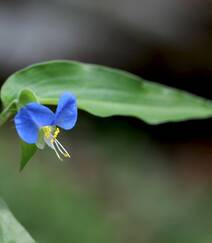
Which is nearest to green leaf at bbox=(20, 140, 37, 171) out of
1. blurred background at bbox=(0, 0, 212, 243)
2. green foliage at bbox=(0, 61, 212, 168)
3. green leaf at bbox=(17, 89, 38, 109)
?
green foliage at bbox=(0, 61, 212, 168)

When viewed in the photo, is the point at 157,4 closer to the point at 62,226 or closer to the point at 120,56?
the point at 120,56

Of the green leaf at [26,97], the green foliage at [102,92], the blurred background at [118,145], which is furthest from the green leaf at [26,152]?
the blurred background at [118,145]

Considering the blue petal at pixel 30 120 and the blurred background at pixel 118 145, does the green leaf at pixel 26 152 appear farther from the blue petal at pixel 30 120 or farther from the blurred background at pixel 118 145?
the blurred background at pixel 118 145

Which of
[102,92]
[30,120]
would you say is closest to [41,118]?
[30,120]

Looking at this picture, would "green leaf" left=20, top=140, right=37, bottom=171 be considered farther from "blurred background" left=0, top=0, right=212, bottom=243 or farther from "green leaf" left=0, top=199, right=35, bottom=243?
"blurred background" left=0, top=0, right=212, bottom=243

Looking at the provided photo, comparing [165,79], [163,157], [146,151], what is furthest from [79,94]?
[165,79]

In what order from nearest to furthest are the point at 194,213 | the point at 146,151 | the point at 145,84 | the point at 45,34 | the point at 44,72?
the point at 44,72 → the point at 145,84 → the point at 194,213 → the point at 146,151 → the point at 45,34
